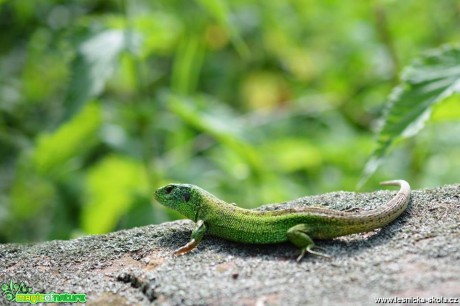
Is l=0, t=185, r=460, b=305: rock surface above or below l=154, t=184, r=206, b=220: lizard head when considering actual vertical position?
below

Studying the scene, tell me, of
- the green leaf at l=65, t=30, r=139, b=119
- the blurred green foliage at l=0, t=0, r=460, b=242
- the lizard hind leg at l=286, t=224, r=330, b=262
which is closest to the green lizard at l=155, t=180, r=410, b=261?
the lizard hind leg at l=286, t=224, r=330, b=262

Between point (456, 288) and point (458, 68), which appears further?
point (458, 68)

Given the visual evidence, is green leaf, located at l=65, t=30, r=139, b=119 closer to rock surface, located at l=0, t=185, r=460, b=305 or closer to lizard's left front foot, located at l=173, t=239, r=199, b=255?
rock surface, located at l=0, t=185, r=460, b=305

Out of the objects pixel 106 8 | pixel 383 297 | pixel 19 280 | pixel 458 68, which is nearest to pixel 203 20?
pixel 106 8

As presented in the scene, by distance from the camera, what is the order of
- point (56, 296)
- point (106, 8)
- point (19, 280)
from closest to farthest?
point (56, 296) < point (19, 280) < point (106, 8)

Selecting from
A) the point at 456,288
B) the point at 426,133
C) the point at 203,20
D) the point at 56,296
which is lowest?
the point at 456,288

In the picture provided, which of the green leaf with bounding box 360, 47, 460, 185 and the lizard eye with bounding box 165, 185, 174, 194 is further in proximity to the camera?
the lizard eye with bounding box 165, 185, 174, 194

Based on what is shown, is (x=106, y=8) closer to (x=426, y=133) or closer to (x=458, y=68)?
(x=426, y=133)
